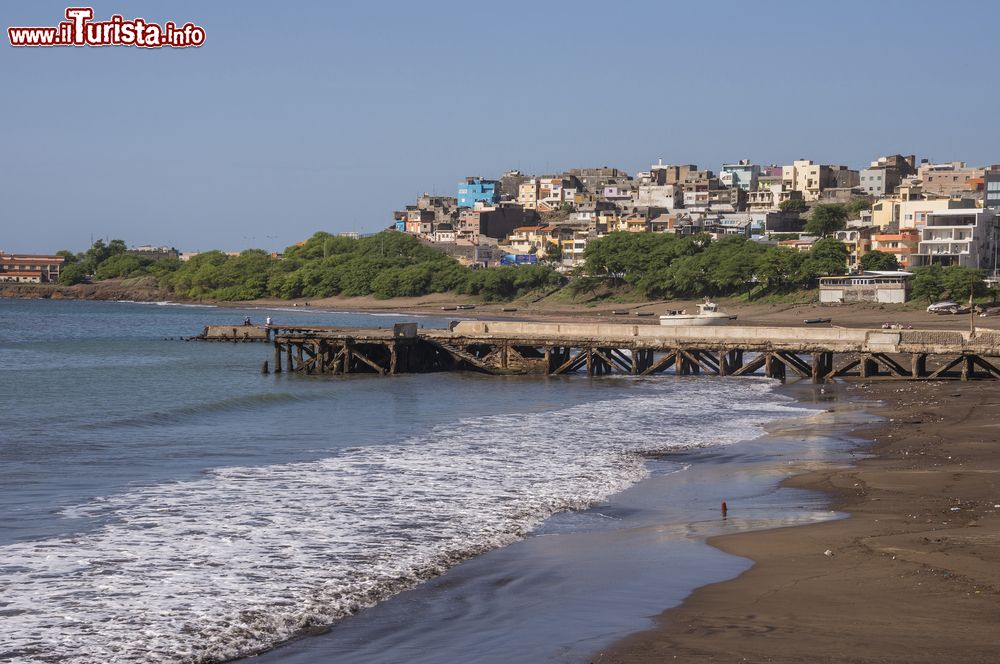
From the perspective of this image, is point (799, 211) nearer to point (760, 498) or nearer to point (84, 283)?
point (84, 283)

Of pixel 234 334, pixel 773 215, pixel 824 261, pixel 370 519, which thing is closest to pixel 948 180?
pixel 773 215

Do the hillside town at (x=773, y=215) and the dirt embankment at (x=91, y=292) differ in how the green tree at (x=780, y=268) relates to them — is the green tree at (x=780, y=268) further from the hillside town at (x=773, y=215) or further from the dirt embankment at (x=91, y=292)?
the dirt embankment at (x=91, y=292)

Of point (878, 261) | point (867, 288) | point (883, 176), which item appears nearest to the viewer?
point (867, 288)

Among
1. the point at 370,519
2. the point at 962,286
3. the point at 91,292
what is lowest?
the point at 370,519

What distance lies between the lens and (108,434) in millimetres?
31625

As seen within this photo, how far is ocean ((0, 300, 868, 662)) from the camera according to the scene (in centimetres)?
1325

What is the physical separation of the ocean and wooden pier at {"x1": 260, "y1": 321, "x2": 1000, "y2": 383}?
22.2 feet

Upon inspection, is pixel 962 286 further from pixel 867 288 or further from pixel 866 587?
pixel 866 587

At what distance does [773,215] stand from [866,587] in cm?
13561

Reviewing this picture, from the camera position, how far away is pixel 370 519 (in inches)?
763

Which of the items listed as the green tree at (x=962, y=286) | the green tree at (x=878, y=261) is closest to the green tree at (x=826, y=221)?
the green tree at (x=878, y=261)

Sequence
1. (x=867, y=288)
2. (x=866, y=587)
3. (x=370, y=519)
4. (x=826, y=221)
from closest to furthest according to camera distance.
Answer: (x=866, y=587), (x=370, y=519), (x=867, y=288), (x=826, y=221)

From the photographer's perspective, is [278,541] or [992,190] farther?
[992,190]

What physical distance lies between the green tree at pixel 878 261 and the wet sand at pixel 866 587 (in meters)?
84.7
